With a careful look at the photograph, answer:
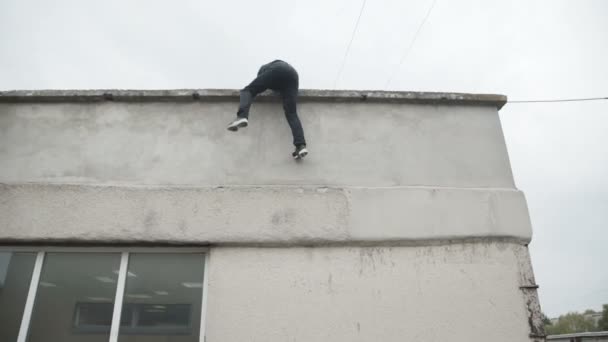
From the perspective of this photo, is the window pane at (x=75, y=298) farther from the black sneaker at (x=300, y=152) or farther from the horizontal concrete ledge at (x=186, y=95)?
the black sneaker at (x=300, y=152)

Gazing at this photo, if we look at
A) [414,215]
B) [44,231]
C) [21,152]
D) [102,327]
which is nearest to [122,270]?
[102,327]

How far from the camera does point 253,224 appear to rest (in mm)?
3514

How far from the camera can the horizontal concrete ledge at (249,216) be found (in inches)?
136

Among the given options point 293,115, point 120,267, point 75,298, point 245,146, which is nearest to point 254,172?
point 245,146

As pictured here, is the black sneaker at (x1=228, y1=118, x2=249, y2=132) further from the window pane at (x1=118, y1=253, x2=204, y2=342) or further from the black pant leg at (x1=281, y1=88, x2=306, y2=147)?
the window pane at (x1=118, y1=253, x2=204, y2=342)

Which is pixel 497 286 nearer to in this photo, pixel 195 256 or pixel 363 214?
pixel 363 214

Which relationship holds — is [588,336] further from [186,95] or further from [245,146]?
[186,95]

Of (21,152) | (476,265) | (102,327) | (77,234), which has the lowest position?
(102,327)

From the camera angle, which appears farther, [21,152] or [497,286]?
[21,152]

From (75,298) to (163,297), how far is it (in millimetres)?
823

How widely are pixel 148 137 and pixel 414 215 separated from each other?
115 inches

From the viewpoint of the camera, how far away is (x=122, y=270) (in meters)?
3.48

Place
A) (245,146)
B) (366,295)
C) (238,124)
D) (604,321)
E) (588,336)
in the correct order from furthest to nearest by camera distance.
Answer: (604,321)
(588,336)
(245,146)
(238,124)
(366,295)

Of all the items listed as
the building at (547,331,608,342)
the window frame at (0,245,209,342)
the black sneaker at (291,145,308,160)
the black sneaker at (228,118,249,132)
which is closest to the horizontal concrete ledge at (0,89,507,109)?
the black sneaker at (228,118,249,132)
